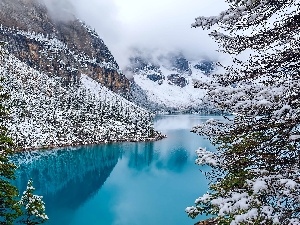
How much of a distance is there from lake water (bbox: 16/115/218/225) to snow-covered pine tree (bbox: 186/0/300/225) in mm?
38517

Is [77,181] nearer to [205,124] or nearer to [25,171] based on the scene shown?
[25,171]

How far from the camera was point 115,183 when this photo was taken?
68.4 m

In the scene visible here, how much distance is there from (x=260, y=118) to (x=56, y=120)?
135905 millimetres

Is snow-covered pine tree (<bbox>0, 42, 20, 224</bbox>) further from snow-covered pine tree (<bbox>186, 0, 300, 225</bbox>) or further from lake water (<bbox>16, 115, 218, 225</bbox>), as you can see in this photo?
lake water (<bbox>16, 115, 218, 225</bbox>)

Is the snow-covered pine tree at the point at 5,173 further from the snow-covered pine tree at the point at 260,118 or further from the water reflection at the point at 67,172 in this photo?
the water reflection at the point at 67,172

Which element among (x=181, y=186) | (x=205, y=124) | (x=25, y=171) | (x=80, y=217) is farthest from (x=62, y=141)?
(x=205, y=124)

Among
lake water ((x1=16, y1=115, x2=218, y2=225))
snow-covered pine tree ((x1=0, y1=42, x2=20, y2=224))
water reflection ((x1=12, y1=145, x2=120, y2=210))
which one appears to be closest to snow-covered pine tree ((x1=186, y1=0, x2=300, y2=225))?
snow-covered pine tree ((x1=0, y1=42, x2=20, y2=224))

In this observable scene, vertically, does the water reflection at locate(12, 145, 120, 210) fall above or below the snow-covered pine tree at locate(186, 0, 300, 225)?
below

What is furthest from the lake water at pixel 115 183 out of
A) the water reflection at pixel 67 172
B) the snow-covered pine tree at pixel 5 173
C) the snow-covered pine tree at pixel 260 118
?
the snow-covered pine tree at pixel 260 118

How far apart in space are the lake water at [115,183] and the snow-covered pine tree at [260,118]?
126 ft

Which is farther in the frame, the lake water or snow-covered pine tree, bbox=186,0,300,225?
the lake water

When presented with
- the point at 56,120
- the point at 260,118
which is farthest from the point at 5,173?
the point at 56,120

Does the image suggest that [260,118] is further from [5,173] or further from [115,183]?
[115,183]

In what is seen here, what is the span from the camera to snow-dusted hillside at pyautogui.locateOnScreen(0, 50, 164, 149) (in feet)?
383
